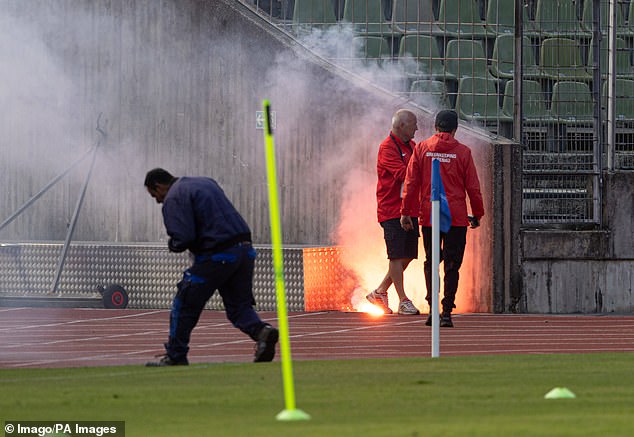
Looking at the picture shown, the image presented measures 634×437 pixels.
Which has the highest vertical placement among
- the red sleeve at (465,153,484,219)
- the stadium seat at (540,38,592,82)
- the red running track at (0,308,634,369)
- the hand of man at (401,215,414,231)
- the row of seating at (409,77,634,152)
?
the stadium seat at (540,38,592,82)

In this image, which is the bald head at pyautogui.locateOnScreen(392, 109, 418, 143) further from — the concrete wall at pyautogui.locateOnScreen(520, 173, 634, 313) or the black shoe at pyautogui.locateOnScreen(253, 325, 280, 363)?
the black shoe at pyautogui.locateOnScreen(253, 325, 280, 363)

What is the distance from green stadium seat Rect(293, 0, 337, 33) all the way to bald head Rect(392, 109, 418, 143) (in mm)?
3143

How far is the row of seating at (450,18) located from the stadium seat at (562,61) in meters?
0.14

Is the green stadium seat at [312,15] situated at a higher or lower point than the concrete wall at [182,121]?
higher

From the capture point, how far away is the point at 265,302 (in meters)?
17.5

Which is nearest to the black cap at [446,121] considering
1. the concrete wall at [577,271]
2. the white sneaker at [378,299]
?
the white sneaker at [378,299]

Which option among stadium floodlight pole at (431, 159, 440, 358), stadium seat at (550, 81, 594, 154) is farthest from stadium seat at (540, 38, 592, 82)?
stadium floodlight pole at (431, 159, 440, 358)

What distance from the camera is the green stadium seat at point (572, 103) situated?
1770 cm

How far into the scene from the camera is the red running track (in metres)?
12.3

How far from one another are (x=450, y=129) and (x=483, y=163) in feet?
8.54

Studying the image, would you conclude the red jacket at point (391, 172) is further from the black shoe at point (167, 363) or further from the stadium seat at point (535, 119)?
the black shoe at point (167, 363)

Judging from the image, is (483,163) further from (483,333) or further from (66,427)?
(66,427)

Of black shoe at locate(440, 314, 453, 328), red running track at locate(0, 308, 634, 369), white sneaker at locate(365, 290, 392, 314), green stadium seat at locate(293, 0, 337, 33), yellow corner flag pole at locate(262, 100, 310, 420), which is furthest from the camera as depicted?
green stadium seat at locate(293, 0, 337, 33)

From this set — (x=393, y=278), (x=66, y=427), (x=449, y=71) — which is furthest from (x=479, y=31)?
(x=66, y=427)
